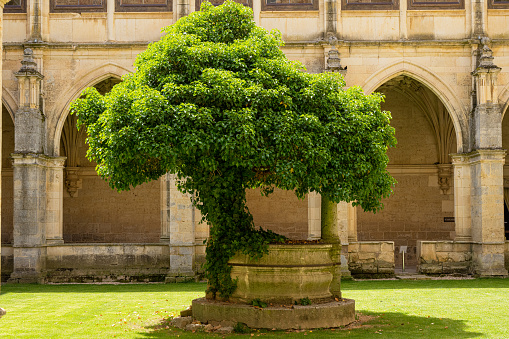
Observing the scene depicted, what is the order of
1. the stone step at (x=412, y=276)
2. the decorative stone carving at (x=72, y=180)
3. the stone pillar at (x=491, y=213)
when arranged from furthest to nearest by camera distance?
the decorative stone carving at (x=72, y=180), the stone step at (x=412, y=276), the stone pillar at (x=491, y=213)

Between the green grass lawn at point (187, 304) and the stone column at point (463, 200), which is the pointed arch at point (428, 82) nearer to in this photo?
the stone column at point (463, 200)

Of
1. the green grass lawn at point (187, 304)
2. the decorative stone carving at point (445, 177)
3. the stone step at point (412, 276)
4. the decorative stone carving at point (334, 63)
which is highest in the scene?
the decorative stone carving at point (334, 63)

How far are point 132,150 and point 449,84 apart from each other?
38.0 ft

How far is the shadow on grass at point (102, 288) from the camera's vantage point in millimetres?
14961

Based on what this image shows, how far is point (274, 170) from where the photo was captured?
948 centimetres

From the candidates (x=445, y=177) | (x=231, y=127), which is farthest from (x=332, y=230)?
(x=445, y=177)

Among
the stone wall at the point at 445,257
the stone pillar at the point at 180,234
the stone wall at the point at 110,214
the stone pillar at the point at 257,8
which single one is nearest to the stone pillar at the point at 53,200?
the stone pillar at the point at 180,234

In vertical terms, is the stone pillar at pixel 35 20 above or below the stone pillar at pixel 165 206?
above

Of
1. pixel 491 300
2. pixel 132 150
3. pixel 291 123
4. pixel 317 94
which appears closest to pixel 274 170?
pixel 291 123

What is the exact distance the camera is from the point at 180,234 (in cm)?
1697

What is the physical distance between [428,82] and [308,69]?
11.4ft

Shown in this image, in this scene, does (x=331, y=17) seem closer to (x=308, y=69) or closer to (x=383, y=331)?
(x=308, y=69)

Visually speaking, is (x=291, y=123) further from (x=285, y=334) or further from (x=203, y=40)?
(x=285, y=334)

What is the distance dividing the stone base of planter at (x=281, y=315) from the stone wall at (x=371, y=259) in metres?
7.92
